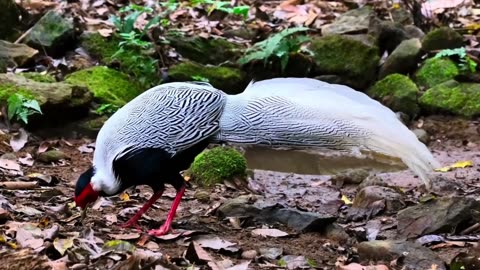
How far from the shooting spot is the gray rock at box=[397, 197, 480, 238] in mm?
4582

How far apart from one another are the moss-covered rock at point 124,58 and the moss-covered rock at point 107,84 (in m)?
0.12

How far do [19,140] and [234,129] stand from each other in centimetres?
272

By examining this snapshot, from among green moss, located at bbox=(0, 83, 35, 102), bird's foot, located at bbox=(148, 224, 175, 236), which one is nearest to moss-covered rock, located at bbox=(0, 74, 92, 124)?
green moss, located at bbox=(0, 83, 35, 102)

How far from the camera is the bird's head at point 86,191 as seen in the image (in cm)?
449

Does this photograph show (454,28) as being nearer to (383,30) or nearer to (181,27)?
(383,30)

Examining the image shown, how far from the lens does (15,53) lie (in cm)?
808

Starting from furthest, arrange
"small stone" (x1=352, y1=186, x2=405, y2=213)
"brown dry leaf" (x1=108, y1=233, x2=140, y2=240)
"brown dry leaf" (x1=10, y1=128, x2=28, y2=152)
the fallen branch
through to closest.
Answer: "brown dry leaf" (x1=10, y1=128, x2=28, y2=152)
"small stone" (x1=352, y1=186, x2=405, y2=213)
the fallen branch
"brown dry leaf" (x1=108, y1=233, x2=140, y2=240)

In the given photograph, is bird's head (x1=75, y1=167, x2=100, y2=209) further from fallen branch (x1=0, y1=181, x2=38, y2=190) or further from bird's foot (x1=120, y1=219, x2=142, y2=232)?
fallen branch (x1=0, y1=181, x2=38, y2=190)

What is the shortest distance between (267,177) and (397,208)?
1608 mm

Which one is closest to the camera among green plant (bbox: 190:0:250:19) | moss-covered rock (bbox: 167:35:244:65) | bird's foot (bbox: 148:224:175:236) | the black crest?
bird's foot (bbox: 148:224:175:236)

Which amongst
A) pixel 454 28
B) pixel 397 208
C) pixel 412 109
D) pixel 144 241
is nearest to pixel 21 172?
pixel 144 241

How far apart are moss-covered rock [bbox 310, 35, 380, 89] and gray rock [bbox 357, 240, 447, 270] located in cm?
480

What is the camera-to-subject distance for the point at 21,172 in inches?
226

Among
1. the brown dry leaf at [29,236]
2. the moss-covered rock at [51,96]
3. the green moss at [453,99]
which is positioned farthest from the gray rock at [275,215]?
the green moss at [453,99]
